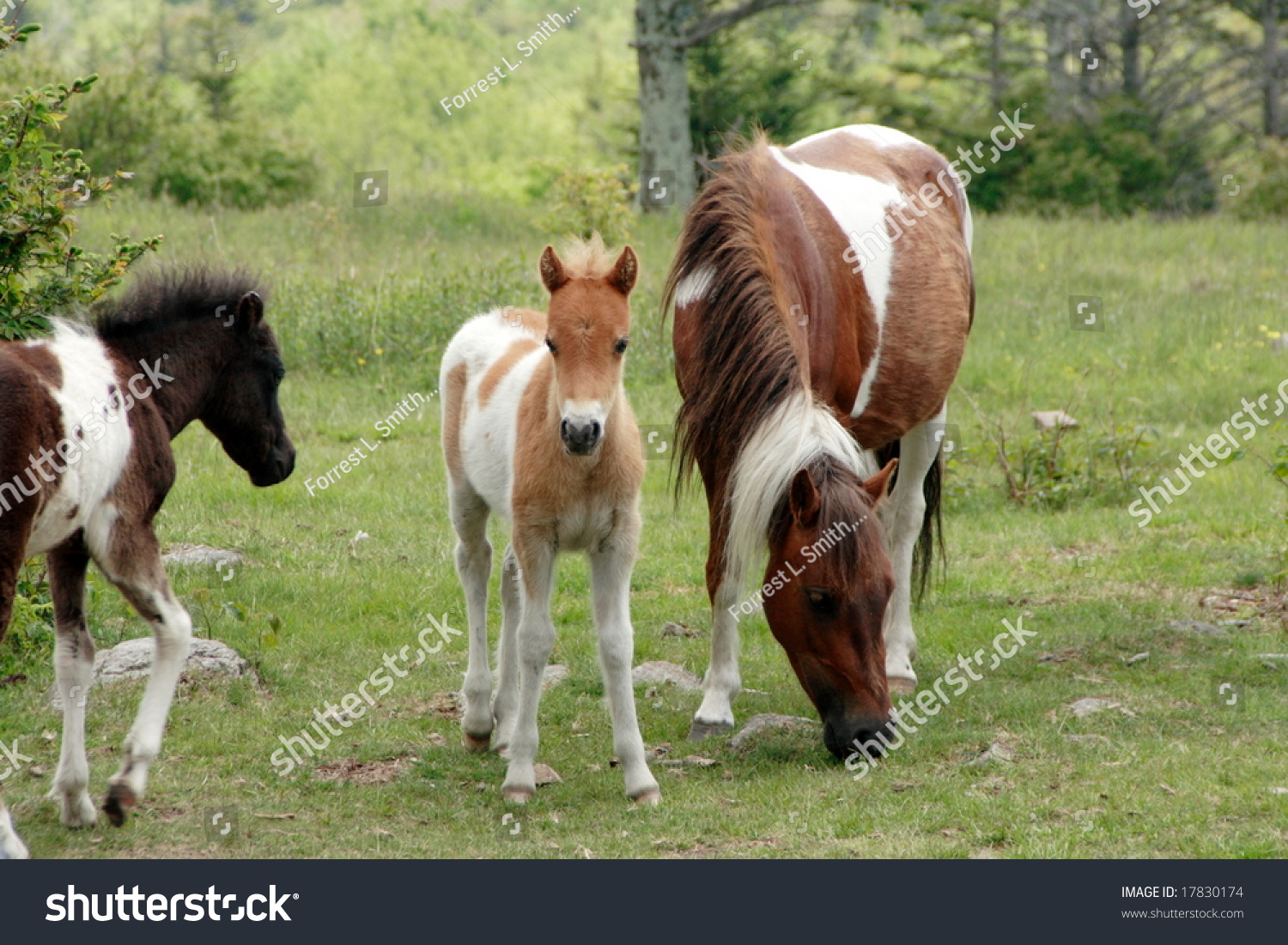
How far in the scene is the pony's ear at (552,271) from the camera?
4457mm

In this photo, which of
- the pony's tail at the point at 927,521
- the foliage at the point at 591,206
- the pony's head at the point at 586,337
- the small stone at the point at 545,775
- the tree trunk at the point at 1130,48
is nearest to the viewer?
the pony's head at the point at 586,337

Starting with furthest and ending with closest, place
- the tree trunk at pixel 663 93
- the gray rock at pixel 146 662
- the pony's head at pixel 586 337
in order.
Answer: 1. the tree trunk at pixel 663 93
2. the gray rock at pixel 146 662
3. the pony's head at pixel 586 337

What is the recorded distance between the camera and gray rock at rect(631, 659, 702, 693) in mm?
6321

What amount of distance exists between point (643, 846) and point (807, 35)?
2421 centimetres

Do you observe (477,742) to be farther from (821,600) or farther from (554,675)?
(821,600)

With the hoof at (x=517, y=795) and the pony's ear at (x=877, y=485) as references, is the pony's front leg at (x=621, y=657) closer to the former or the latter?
the hoof at (x=517, y=795)

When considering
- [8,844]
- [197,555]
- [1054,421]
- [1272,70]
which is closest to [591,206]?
[1054,421]

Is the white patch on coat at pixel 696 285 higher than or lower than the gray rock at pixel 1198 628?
higher

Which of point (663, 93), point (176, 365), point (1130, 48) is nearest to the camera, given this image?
point (176, 365)

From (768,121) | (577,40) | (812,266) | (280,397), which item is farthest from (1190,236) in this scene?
(577,40)

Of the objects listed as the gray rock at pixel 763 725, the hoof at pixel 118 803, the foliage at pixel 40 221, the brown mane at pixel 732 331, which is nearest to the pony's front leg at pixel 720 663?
the gray rock at pixel 763 725

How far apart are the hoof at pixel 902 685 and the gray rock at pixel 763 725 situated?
745 millimetres

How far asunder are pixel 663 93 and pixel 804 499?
15.3 meters

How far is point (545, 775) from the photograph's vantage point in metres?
5.22
